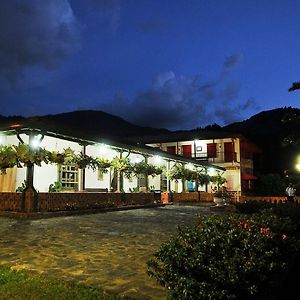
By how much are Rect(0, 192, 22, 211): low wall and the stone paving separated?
3.04 metres

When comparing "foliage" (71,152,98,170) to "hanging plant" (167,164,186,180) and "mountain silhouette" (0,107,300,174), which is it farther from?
"hanging plant" (167,164,186,180)

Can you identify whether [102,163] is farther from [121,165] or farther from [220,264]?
[220,264]

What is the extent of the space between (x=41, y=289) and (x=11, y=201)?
10.3m

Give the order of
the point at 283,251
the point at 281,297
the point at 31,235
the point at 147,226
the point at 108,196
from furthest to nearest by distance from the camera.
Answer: the point at 108,196
the point at 147,226
the point at 31,235
the point at 281,297
the point at 283,251

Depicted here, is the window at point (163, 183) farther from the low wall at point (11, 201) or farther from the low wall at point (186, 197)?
the low wall at point (11, 201)

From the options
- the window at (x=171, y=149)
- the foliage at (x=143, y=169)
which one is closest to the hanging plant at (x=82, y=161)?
the foliage at (x=143, y=169)

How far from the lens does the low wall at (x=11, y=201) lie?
1382 centimetres

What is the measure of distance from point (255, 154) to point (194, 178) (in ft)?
102

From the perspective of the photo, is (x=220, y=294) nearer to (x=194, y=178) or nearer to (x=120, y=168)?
(x=120, y=168)

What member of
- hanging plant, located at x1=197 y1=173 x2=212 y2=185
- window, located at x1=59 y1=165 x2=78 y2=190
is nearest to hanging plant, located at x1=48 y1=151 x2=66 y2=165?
window, located at x1=59 y1=165 x2=78 y2=190

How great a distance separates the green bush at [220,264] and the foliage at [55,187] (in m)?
13.9

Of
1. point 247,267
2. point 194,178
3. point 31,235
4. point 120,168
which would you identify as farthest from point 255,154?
point 247,267

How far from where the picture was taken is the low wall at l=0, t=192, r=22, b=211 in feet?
45.4

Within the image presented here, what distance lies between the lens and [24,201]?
13648 millimetres
